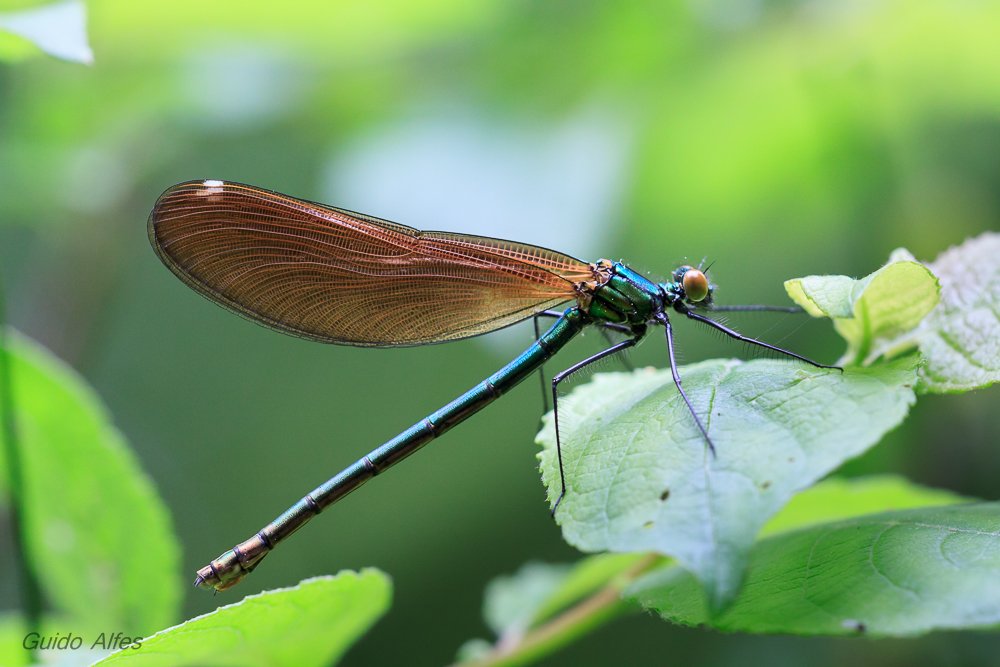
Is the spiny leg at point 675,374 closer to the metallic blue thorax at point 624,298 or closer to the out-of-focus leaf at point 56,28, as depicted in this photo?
the metallic blue thorax at point 624,298

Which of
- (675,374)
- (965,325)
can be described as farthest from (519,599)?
(965,325)

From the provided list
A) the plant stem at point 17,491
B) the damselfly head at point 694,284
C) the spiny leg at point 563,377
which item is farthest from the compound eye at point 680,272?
the plant stem at point 17,491

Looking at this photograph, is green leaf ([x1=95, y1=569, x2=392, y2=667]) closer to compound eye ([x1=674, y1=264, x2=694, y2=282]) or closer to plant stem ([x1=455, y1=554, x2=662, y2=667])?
plant stem ([x1=455, y1=554, x2=662, y2=667])

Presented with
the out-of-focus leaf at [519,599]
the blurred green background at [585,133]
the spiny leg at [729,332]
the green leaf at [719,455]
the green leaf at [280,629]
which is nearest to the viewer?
the green leaf at [719,455]

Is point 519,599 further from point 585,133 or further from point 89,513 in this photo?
point 585,133

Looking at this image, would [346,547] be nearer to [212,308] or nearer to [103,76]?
[212,308]

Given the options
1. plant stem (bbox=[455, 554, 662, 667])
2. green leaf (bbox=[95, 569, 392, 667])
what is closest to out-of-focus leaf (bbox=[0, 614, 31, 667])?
green leaf (bbox=[95, 569, 392, 667])
